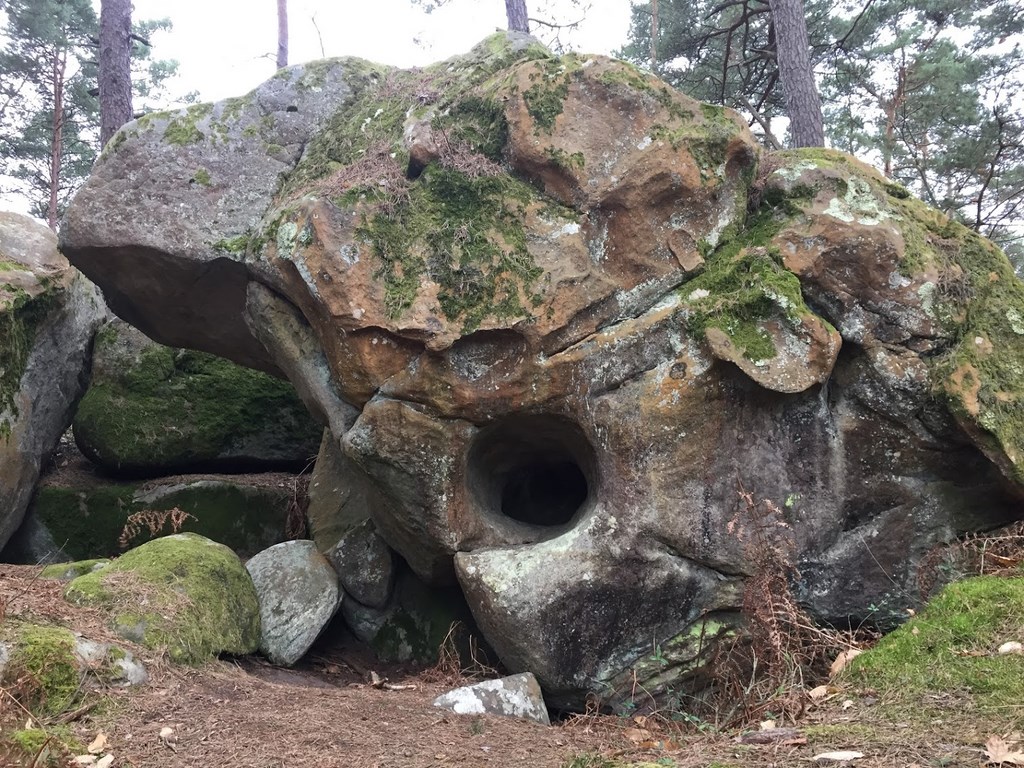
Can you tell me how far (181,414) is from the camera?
8617 millimetres

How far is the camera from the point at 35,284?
7895mm

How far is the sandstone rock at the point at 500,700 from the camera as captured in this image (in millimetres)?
4570

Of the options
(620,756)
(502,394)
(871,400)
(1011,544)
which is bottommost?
(620,756)

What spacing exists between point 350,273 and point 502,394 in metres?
1.38

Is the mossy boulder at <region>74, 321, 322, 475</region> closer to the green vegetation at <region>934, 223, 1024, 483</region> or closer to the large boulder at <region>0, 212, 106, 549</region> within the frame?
the large boulder at <region>0, 212, 106, 549</region>

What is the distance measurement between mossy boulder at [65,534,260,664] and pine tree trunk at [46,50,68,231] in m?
16.0

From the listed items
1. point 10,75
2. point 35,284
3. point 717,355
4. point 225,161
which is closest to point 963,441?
point 717,355

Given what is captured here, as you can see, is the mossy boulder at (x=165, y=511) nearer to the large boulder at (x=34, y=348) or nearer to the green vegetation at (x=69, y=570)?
the large boulder at (x=34, y=348)

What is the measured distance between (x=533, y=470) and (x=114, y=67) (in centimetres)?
979

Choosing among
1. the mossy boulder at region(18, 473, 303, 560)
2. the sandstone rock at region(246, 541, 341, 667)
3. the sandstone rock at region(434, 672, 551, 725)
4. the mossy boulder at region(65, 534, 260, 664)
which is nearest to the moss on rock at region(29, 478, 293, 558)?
the mossy boulder at region(18, 473, 303, 560)

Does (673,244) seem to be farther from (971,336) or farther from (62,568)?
(62,568)

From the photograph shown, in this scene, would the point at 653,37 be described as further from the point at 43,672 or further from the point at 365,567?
the point at 43,672

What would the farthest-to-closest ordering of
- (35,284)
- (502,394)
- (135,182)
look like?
(35,284)
(135,182)
(502,394)

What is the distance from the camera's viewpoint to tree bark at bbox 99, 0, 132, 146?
38.0 ft
